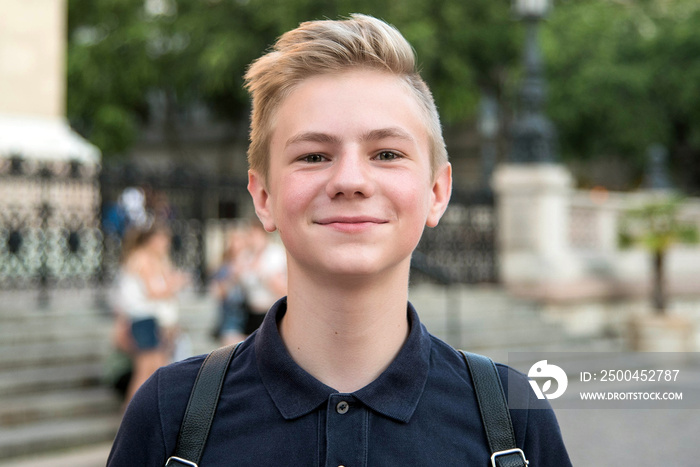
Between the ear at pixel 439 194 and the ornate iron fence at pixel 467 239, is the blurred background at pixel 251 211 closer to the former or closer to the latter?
the ornate iron fence at pixel 467 239

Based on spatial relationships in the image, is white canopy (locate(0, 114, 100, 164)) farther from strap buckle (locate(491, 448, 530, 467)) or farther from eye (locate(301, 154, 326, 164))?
strap buckle (locate(491, 448, 530, 467))

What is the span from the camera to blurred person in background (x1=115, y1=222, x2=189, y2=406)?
716 centimetres

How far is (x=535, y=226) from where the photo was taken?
1512cm

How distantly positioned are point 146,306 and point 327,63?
5.94 meters

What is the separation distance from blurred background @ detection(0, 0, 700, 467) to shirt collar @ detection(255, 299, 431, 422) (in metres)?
5.37

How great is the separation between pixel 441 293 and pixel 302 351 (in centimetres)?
1298

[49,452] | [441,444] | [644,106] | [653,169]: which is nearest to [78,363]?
[49,452]

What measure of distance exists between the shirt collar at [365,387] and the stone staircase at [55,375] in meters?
6.02

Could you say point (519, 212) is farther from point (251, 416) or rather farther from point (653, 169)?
point (251, 416)

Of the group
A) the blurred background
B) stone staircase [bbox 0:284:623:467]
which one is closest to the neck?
the blurred background

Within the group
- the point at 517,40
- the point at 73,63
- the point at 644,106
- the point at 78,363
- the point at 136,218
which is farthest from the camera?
the point at 644,106

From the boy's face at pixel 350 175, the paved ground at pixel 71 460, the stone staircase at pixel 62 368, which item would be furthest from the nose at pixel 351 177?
the stone staircase at pixel 62 368

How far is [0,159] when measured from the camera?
952cm

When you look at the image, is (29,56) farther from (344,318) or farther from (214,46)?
(214,46)
